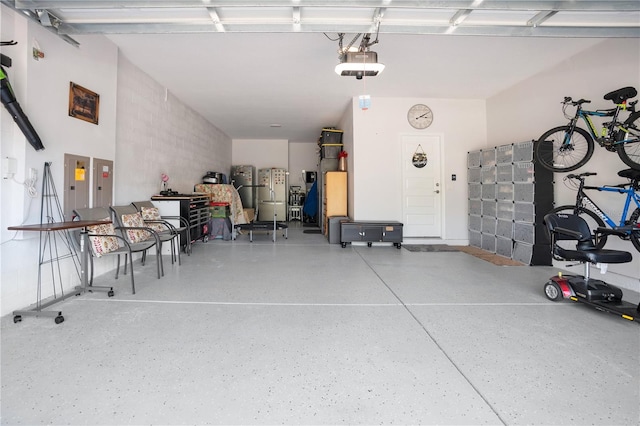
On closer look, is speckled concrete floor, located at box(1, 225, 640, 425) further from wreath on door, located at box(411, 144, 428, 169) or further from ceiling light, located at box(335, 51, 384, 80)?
wreath on door, located at box(411, 144, 428, 169)

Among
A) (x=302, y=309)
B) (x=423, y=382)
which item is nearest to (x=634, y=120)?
(x=423, y=382)

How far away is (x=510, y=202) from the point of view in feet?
15.8

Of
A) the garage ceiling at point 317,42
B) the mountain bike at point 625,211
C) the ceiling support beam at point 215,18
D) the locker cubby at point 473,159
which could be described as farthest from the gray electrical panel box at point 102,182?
the locker cubby at point 473,159

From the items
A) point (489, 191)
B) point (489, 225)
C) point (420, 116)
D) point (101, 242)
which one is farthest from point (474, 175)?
point (101, 242)

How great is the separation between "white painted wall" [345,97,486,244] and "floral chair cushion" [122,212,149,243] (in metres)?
3.71

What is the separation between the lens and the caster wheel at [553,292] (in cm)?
282

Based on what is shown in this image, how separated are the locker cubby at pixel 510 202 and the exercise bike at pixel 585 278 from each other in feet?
5.08

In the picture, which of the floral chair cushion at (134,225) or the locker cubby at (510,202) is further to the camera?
the locker cubby at (510,202)

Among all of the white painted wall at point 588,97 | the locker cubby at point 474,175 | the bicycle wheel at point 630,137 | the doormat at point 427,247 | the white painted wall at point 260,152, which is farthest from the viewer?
the white painted wall at point 260,152

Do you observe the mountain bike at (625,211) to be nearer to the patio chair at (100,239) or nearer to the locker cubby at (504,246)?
the locker cubby at (504,246)

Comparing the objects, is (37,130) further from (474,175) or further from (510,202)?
(474,175)

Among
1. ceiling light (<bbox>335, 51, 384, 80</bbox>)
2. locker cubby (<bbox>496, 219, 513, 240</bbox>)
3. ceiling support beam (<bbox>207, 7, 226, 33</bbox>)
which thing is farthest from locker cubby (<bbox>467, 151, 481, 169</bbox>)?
ceiling support beam (<bbox>207, 7, 226, 33</bbox>)

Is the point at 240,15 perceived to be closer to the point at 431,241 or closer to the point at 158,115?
the point at 158,115

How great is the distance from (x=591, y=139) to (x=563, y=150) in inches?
11.2
